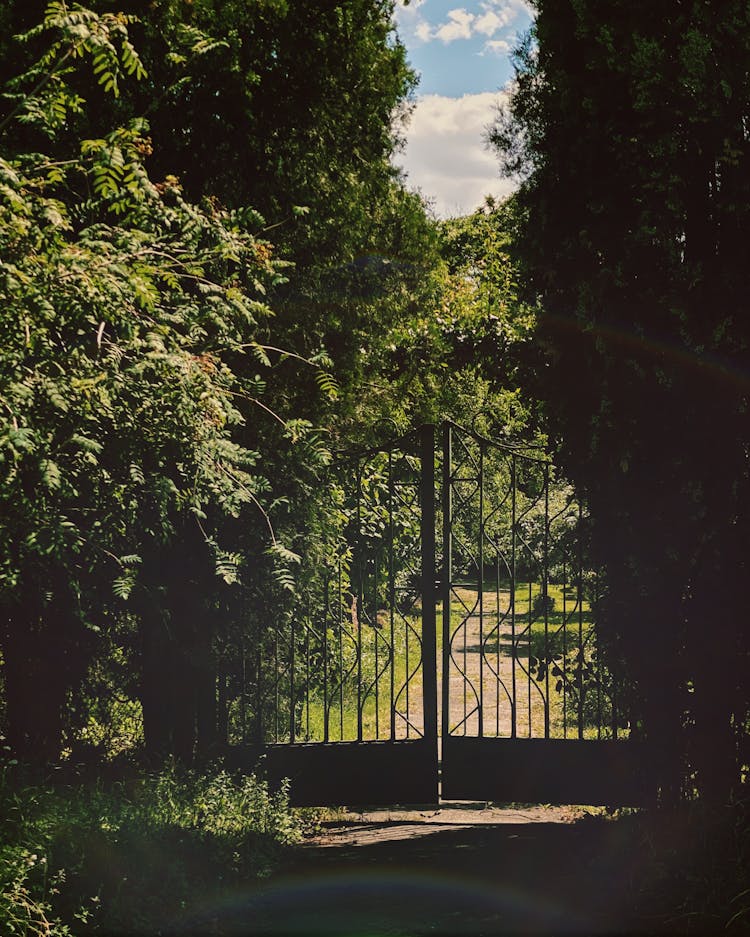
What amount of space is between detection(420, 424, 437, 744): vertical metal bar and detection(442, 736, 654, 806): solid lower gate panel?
0.25m

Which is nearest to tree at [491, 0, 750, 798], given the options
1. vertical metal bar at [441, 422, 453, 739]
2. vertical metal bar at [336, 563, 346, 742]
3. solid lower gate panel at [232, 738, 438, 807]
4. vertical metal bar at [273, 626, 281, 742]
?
vertical metal bar at [441, 422, 453, 739]

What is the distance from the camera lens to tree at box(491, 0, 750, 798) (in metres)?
4.77

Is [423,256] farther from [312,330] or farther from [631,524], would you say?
[631,524]

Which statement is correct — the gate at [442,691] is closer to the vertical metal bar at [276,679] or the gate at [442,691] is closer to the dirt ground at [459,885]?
the vertical metal bar at [276,679]

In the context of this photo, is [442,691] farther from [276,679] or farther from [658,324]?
[658,324]

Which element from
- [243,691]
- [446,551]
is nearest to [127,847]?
[243,691]

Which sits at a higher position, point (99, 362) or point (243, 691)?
point (99, 362)

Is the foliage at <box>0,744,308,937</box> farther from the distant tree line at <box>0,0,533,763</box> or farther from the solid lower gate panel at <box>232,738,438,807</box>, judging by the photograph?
the distant tree line at <box>0,0,533,763</box>

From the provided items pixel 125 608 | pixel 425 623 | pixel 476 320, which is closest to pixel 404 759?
pixel 425 623

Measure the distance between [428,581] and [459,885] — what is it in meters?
1.81

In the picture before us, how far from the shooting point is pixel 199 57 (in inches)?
233

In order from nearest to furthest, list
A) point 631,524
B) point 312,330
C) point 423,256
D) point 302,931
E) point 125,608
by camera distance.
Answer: point 302,931, point 631,524, point 125,608, point 312,330, point 423,256

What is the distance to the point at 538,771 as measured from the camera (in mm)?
5891

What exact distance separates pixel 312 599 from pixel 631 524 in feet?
7.26
